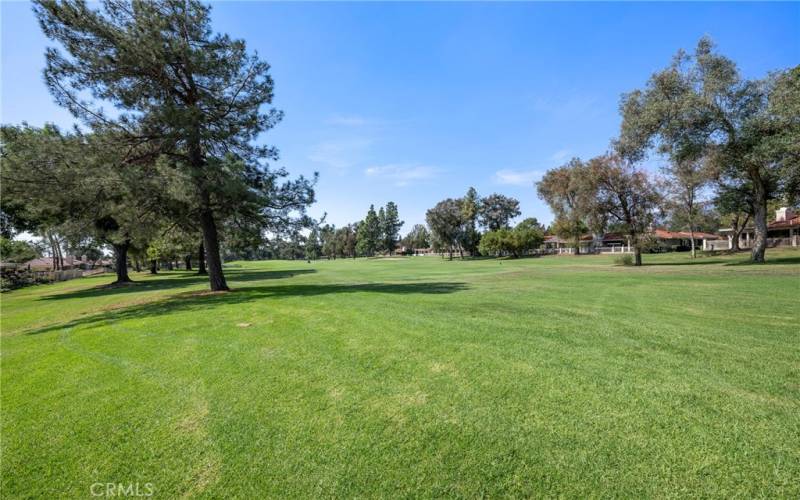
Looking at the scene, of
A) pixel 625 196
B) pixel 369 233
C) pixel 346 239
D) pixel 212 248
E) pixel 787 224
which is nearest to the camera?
pixel 212 248

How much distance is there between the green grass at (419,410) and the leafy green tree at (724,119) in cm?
2150

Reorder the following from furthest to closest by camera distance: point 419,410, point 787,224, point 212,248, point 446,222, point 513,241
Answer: point 446,222
point 513,241
point 787,224
point 212,248
point 419,410

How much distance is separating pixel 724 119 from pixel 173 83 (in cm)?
3307

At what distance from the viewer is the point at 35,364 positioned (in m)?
6.28

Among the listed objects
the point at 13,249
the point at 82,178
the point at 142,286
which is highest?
the point at 82,178

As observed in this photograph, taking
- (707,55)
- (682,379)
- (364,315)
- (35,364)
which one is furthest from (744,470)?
(707,55)

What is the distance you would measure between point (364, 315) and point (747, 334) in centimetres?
815

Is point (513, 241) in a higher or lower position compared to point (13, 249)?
lower

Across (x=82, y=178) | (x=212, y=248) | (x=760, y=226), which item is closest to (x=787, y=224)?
(x=760, y=226)

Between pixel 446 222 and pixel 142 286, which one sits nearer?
pixel 142 286

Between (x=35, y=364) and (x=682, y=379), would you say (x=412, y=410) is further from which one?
(x=35, y=364)

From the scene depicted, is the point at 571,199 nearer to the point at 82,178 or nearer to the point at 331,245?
the point at 82,178

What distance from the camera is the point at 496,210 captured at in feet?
280

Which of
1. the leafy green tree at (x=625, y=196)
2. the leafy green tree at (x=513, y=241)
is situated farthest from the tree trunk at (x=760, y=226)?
the leafy green tree at (x=513, y=241)
